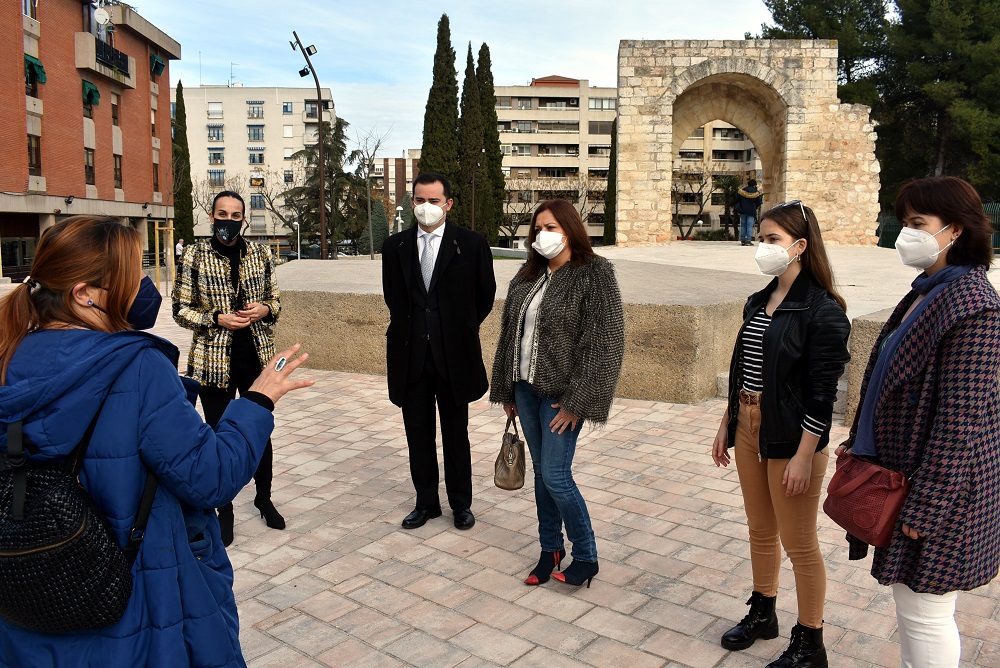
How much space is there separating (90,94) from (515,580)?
128 feet

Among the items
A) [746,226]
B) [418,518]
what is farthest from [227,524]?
[746,226]

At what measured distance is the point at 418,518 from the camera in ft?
15.5

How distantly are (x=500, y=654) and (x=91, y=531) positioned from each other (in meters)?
1.99

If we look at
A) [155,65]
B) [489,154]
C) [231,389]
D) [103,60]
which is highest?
[155,65]

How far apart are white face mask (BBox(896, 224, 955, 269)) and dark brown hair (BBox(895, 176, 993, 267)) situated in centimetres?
3

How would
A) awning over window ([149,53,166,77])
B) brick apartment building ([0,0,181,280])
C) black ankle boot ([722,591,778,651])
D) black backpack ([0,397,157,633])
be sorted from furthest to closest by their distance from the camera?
awning over window ([149,53,166,77]) → brick apartment building ([0,0,181,280]) → black ankle boot ([722,591,778,651]) → black backpack ([0,397,157,633])

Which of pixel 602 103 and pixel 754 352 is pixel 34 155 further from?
pixel 602 103

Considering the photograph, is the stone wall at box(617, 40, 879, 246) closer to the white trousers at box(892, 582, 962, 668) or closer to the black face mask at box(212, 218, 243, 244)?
the black face mask at box(212, 218, 243, 244)

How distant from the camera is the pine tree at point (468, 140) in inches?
1631

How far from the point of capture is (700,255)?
59.0 ft

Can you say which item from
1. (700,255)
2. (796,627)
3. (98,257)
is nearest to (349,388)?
(796,627)

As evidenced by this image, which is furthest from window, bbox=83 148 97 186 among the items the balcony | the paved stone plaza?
the paved stone plaza

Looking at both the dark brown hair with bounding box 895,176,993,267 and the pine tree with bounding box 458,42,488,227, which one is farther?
the pine tree with bounding box 458,42,488,227

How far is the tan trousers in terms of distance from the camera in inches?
120
